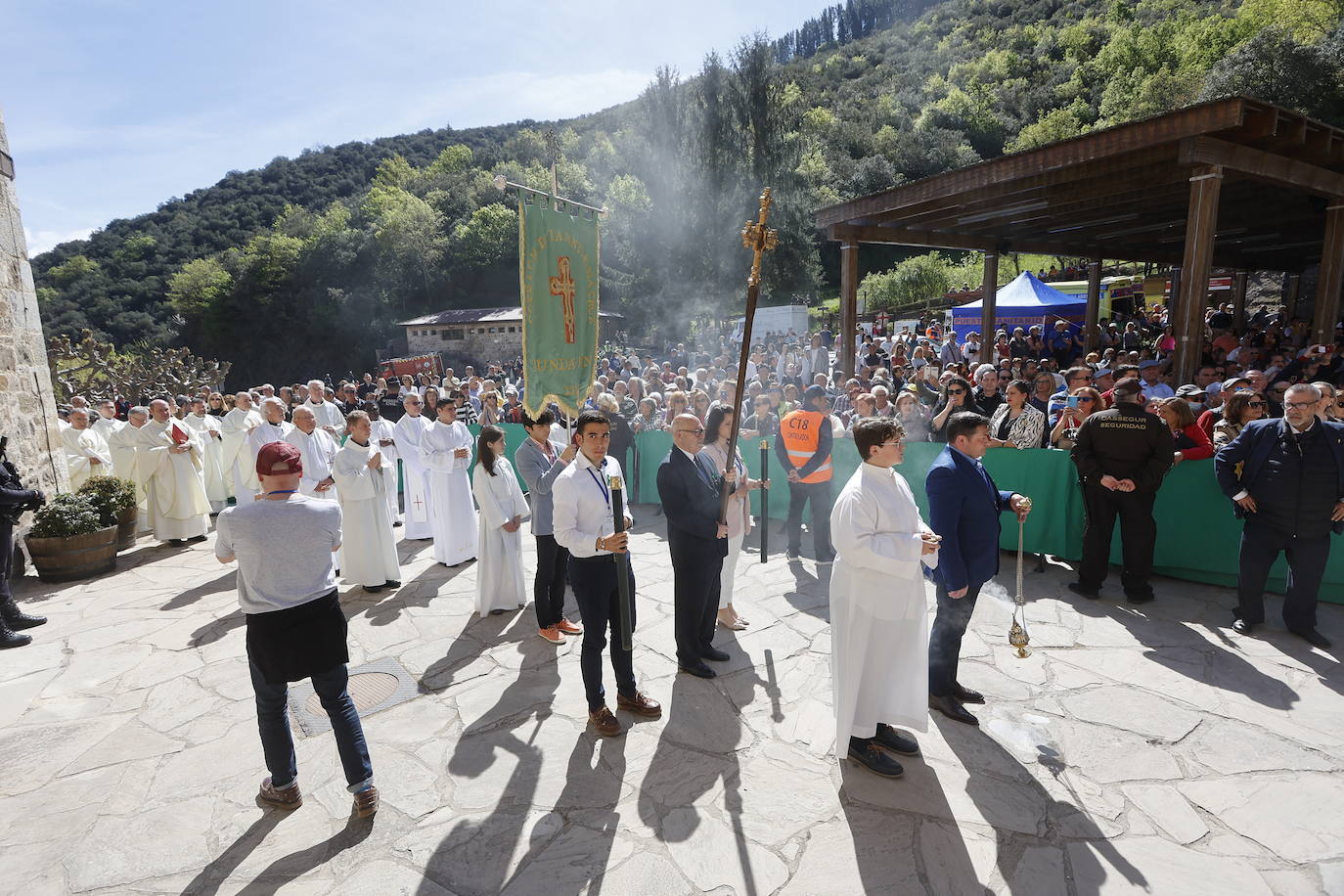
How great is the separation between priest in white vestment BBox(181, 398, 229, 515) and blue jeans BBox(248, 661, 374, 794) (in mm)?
9005

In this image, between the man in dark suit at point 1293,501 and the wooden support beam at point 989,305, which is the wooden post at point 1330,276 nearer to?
the wooden support beam at point 989,305

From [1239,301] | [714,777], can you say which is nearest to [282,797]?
[714,777]

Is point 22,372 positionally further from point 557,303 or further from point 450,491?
point 557,303

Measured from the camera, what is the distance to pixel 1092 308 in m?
17.9

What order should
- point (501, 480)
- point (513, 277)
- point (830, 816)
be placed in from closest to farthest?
point (830, 816), point (501, 480), point (513, 277)

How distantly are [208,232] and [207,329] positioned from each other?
29301 mm

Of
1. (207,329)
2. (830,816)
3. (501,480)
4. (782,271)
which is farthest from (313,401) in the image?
(207,329)

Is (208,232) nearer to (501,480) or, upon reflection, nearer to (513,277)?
(513,277)

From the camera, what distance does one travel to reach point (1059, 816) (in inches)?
132

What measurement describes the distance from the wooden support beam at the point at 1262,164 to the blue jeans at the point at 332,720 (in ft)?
30.3

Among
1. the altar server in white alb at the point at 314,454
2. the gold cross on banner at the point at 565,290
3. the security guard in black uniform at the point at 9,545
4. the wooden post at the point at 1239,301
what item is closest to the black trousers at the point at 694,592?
the gold cross on banner at the point at 565,290

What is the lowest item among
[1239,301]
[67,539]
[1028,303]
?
[67,539]

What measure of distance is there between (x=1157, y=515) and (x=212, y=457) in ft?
41.6

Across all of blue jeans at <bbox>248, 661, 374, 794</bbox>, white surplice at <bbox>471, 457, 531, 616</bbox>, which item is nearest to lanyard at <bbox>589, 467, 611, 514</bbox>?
blue jeans at <bbox>248, 661, 374, 794</bbox>
